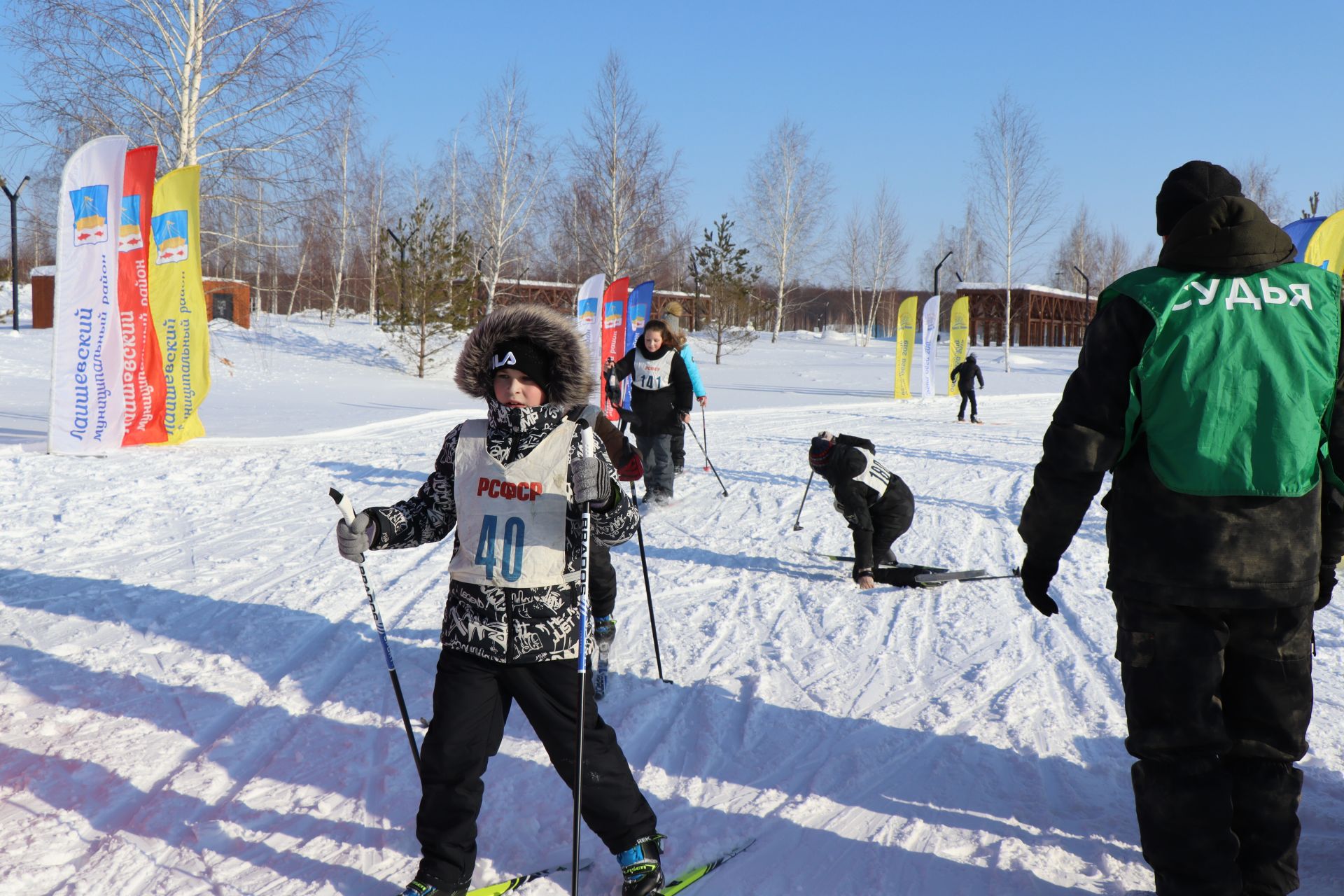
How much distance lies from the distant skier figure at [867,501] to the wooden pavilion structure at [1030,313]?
1623 inches

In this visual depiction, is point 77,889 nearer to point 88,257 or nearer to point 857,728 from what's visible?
point 857,728

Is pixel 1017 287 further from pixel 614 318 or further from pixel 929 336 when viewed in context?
pixel 614 318

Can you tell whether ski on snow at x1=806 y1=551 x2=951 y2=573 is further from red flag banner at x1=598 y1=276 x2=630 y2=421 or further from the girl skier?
red flag banner at x1=598 y1=276 x2=630 y2=421

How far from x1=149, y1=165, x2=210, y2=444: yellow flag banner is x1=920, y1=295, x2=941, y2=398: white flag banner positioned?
17.1 metres

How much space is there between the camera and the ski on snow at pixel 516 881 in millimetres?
2318

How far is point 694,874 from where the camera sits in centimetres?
243

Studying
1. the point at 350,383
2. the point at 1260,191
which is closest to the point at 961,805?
the point at 350,383

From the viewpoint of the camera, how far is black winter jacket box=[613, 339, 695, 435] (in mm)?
7535

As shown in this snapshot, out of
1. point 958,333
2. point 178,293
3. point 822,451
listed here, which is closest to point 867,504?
point 822,451

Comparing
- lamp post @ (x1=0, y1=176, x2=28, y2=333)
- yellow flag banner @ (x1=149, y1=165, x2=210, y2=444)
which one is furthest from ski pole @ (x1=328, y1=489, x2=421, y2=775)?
lamp post @ (x1=0, y1=176, x2=28, y2=333)

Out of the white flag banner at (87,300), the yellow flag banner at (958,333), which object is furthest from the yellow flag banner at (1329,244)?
the white flag banner at (87,300)

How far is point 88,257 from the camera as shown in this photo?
9000 mm

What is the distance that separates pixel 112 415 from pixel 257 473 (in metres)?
1.81

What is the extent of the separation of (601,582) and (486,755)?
1.56m
